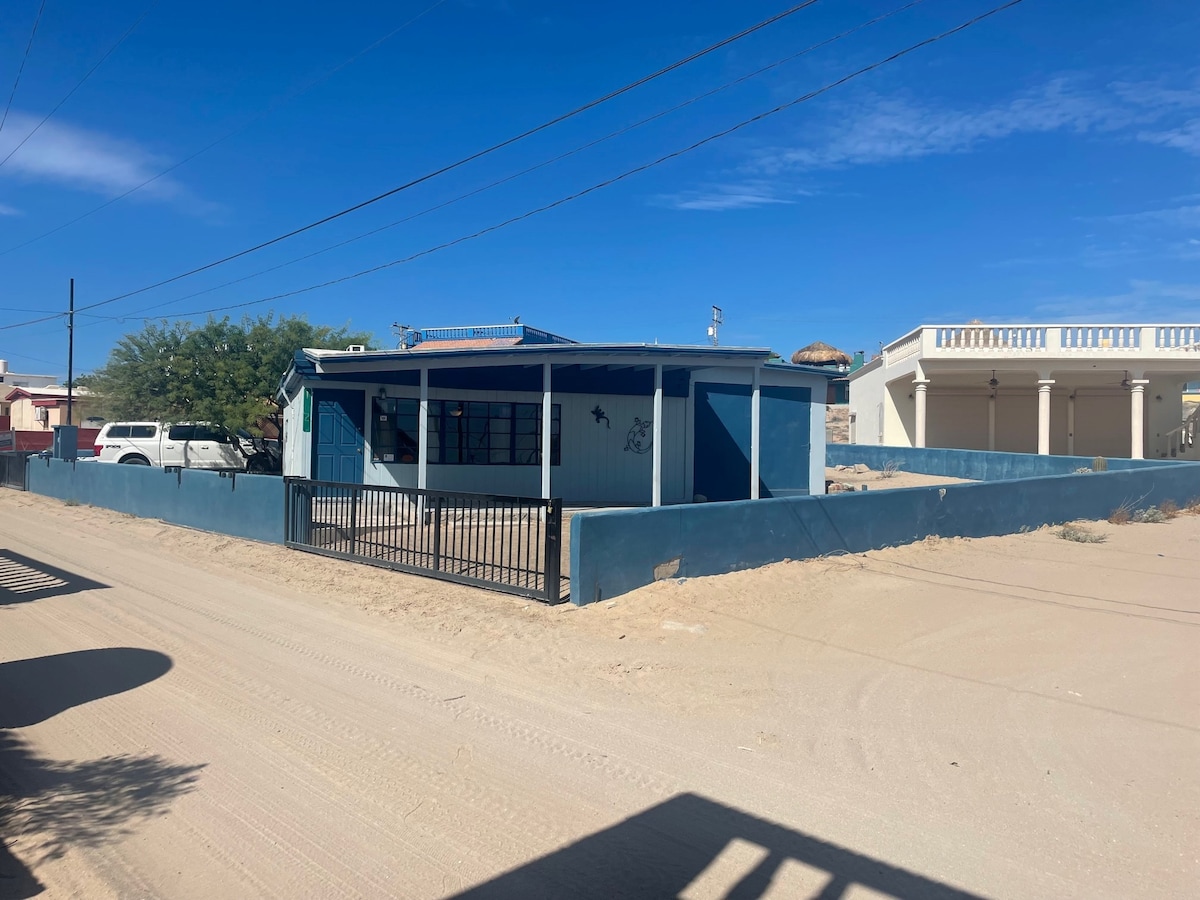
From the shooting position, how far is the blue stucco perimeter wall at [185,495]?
39.4 ft

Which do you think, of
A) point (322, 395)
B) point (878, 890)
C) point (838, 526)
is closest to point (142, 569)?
point (322, 395)

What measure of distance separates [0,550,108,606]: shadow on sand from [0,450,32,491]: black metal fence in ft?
46.0

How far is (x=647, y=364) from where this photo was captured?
13.8 meters

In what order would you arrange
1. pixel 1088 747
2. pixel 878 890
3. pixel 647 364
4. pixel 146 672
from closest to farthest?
pixel 878 890 < pixel 1088 747 < pixel 146 672 < pixel 647 364

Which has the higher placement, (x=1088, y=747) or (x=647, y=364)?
(x=647, y=364)

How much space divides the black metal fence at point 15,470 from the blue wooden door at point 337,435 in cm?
1233

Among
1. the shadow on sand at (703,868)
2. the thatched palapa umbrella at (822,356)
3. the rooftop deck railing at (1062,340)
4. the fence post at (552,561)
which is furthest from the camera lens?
the thatched palapa umbrella at (822,356)

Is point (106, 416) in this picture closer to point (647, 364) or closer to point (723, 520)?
point (647, 364)

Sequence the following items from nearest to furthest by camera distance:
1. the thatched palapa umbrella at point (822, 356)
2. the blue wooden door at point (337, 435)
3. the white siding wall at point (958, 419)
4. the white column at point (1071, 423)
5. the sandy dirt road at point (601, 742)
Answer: the sandy dirt road at point (601, 742) → the blue wooden door at point (337, 435) → the white column at point (1071, 423) → the white siding wall at point (958, 419) → the thatched palapa umbrella at point (822, 356)

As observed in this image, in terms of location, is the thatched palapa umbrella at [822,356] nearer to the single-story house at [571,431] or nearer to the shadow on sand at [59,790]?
the single-story house at [571,431]

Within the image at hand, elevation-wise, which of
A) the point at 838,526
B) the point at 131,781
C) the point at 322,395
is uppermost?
the point at 322,395

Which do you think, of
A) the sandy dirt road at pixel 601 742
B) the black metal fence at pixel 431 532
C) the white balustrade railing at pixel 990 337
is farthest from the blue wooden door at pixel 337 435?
the white balustrade railing at pixel 990 337

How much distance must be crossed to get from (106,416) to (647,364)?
29.2 meters

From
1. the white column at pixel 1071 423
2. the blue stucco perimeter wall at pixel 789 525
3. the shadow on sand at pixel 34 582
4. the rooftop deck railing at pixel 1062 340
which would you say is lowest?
the shadow on sand at pixel 34 582
